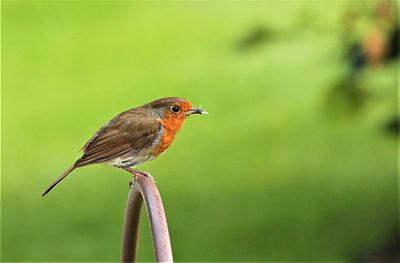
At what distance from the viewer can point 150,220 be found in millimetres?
1951

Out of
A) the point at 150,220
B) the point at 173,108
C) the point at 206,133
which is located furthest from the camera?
the point at 206,133

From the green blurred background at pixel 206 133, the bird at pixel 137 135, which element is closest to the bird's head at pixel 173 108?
the bird at pixel 137 135

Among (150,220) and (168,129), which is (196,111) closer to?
(168,129)

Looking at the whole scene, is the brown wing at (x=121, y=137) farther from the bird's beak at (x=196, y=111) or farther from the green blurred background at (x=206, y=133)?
the green blurred background at (x=206, y=133)

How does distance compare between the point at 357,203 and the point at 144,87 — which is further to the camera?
the point at 144,87

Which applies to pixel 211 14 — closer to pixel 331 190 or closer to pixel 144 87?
pixel 144 87

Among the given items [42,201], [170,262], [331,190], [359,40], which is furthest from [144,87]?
[170,262]

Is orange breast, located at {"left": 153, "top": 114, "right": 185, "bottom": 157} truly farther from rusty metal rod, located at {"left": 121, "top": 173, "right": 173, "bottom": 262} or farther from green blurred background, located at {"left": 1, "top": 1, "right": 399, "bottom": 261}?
green blurred background, located at {"left": 1, "top": 1, "right": 399, "bottom": 261}

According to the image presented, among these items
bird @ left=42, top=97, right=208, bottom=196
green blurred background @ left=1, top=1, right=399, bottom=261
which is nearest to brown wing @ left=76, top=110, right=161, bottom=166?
bird @ left=42, top=97, right=208, bottom=196

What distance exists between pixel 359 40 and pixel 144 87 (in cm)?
193

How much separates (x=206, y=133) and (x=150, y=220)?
13.1 feet

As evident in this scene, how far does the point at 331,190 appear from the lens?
5699mm

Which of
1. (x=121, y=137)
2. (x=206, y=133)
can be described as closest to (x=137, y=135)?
(x=121, y=137)

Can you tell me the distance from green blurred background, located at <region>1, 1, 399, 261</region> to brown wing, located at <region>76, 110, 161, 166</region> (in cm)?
305
